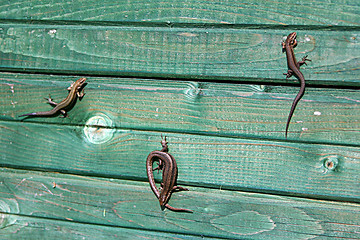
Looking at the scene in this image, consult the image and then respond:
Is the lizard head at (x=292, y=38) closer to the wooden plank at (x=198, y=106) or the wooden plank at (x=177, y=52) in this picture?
the wooden plank at (x=177, y=52)

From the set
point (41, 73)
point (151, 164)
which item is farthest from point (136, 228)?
point (41, 73)

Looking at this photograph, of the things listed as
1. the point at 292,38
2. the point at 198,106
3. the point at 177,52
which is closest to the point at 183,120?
the point at 198,106

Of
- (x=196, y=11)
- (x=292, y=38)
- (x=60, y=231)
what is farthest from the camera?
(x=60, y=231)

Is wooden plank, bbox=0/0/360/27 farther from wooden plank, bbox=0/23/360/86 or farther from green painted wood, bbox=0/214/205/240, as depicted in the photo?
green painted wood, bbox=0/214/205/240

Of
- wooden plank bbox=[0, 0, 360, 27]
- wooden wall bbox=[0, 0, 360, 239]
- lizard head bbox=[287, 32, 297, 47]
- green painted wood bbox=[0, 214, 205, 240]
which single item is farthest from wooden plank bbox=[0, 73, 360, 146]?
green painted wood bbox=[0, 214, 205, 240]

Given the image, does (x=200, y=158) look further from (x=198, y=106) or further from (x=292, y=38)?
(x=292, y=38)
